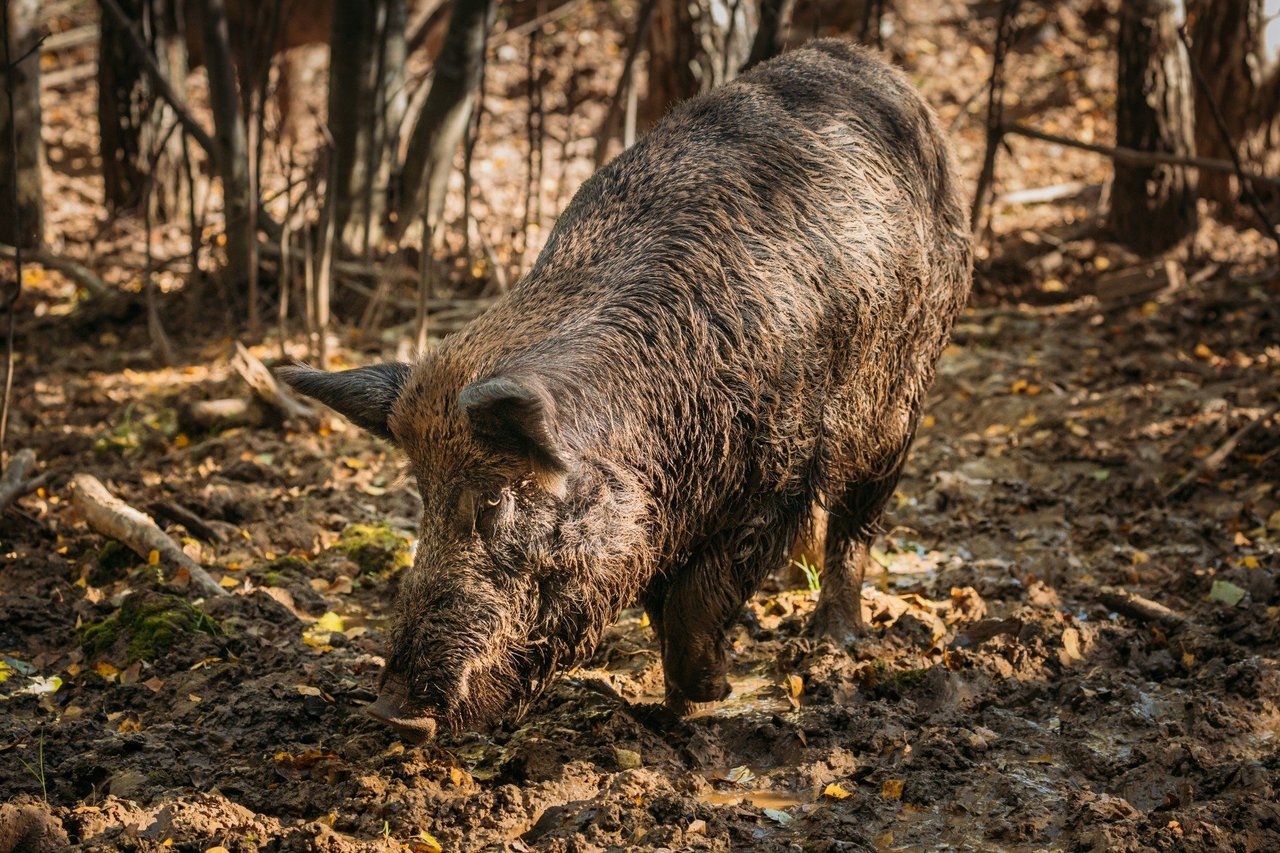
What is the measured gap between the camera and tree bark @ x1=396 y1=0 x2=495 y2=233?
9.80m

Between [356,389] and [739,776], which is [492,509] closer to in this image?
[356,389]

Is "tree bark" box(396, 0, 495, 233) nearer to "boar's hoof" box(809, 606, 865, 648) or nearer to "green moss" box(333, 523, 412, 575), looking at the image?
"green moss" box(333, 523, 412, 575)

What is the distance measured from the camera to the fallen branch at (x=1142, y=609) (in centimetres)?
552

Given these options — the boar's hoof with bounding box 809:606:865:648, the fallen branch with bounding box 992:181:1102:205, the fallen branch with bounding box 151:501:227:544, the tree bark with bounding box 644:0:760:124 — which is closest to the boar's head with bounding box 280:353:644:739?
the boar's hoof with bounding box 809:606:865:648

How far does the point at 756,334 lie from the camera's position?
15.2 feet

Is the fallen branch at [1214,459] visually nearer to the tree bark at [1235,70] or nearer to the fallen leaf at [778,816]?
the fallen leaf at [778,816]

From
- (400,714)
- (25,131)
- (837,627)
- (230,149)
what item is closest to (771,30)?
(837,627)

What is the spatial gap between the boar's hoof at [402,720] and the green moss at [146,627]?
1680 mm

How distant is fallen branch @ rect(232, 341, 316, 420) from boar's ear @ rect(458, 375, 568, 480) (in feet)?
13.7

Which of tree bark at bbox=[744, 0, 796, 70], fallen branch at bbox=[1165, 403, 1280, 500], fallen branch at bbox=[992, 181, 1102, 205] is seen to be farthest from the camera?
fallen branch at bbox=[992, 181, 1102, 205]

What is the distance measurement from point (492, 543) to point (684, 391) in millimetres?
926

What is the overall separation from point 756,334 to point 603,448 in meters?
0.79

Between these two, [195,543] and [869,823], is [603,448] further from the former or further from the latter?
[195,543]

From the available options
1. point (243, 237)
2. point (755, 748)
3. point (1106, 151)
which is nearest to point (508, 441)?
point (755, 748)
